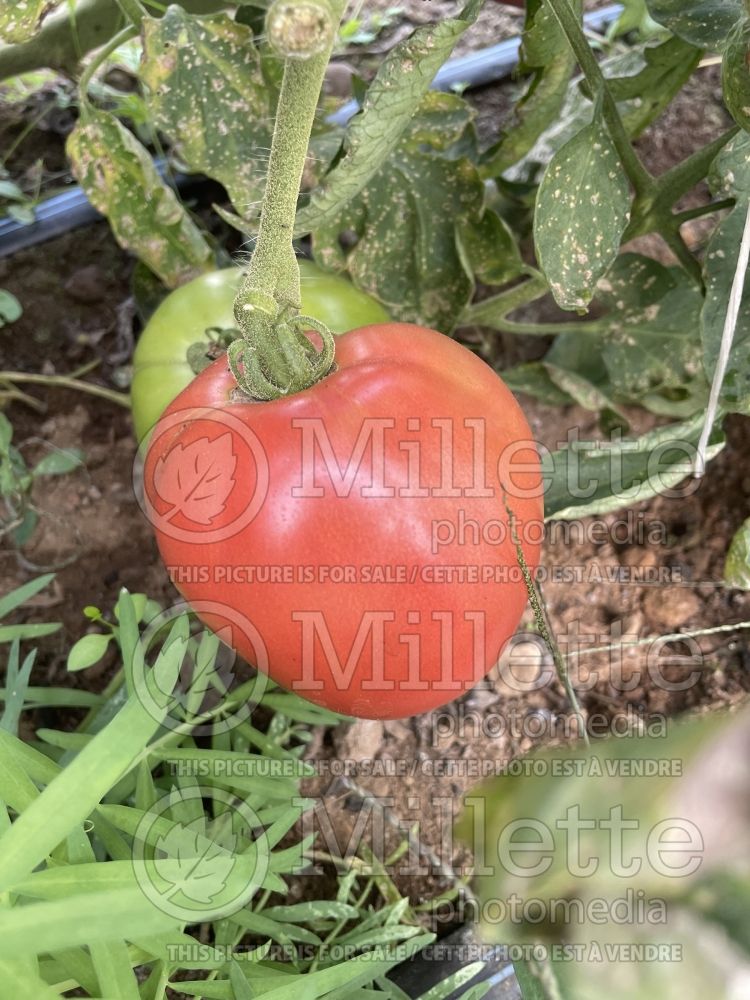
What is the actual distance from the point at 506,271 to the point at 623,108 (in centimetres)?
22

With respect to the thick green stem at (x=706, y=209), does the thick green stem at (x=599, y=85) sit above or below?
above

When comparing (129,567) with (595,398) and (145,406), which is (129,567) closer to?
(145,406)

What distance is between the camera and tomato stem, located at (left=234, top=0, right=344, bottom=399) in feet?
1.05

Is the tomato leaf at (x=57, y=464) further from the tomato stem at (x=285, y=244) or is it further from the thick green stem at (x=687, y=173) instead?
the thick green stem at (x=687, y=173)

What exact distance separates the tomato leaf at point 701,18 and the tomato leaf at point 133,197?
1.42ft

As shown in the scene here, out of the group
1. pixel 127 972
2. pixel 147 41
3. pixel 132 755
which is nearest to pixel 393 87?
pixel 147 41

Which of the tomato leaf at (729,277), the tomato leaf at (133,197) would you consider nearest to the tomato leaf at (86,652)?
the tomato leaf at (133,197)

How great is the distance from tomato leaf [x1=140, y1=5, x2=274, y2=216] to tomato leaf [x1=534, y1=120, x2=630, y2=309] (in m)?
0.23

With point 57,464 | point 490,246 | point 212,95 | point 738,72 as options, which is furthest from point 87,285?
point 738,72

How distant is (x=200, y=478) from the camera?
1.60ft

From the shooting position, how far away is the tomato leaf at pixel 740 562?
60 centimetres

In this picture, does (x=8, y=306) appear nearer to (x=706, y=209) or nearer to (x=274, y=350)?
(x=274, y=350)

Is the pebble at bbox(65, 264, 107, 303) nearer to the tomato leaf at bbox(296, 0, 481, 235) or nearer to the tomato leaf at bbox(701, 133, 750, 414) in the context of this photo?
the tomato leaf at bbox(296, 0, 481, 235)

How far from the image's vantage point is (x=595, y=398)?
0.78 m
